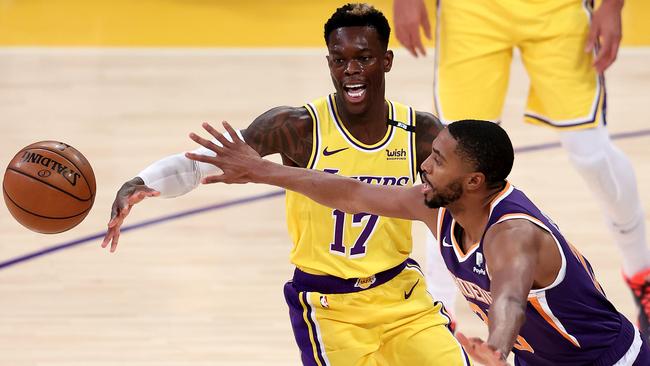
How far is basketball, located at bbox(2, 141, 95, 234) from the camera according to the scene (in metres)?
4.38

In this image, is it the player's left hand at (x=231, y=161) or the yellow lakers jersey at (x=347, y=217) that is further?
the yellow lakers jersey at (x=347, y=217)

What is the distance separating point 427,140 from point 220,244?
2.68 meters

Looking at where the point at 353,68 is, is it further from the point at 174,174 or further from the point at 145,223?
the point at 145,223

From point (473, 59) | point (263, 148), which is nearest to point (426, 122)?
point (263, 148)

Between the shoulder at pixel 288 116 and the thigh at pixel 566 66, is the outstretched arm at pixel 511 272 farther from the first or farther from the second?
the thigh at pixel 566 66

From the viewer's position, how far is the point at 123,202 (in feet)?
13.6

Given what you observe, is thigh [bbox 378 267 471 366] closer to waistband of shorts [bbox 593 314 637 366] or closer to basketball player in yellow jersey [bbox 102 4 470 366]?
basketball player in yellow jersey [bbox 102 4 470 366]

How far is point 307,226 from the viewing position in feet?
14.6

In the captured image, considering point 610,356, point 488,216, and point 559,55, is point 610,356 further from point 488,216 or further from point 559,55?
point 559,55

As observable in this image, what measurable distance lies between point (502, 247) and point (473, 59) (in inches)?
86.5

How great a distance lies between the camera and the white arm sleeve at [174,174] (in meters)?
4.34

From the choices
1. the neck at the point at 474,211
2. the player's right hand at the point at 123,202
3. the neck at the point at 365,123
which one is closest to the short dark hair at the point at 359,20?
the neck at the point at 365,123

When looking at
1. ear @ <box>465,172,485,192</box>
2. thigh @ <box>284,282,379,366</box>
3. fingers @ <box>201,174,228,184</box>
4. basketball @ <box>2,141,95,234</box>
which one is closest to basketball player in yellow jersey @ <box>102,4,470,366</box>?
thigh @ <box>284,282,379,366</box>

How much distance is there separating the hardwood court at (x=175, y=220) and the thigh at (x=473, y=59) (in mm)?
1118
